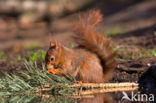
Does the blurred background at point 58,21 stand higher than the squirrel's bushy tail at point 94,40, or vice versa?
the blurred background at point 58,21

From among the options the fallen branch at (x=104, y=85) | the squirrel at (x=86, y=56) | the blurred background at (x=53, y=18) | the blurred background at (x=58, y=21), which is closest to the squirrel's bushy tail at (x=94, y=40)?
the squirrel at (x=86, y=56)

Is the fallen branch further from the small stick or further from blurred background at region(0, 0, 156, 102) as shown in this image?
blurred background at region(0, 0, 156, 102)

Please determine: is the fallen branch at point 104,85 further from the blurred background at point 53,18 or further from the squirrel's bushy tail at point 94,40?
the blurred background at point 53,18

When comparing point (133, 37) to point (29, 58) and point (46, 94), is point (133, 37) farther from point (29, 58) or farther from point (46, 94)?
point (46, 94)

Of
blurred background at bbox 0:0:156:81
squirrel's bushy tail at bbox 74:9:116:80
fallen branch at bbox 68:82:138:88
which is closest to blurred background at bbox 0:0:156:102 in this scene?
blurred background at bbox 0:0:156:81

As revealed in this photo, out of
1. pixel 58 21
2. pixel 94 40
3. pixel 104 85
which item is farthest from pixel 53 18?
pixel 104 85

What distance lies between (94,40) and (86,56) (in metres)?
0.24

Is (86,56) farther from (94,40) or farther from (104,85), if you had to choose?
(104,85)

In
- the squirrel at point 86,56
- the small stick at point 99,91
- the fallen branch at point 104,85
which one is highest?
the squirrel at point 86,56

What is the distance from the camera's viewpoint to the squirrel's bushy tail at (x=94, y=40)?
21.4 feet

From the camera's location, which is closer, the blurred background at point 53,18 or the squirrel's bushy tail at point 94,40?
the squirrel's bushy tail at point 94,40

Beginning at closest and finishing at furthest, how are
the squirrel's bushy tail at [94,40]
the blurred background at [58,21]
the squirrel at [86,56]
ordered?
the squirrel at [86,56] < the squirrel's bushy tail at [94,40] < the blurred background at [58,21]

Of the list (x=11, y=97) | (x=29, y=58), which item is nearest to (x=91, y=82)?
(x=11, y=97)

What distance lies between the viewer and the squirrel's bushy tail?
6.53 metres
